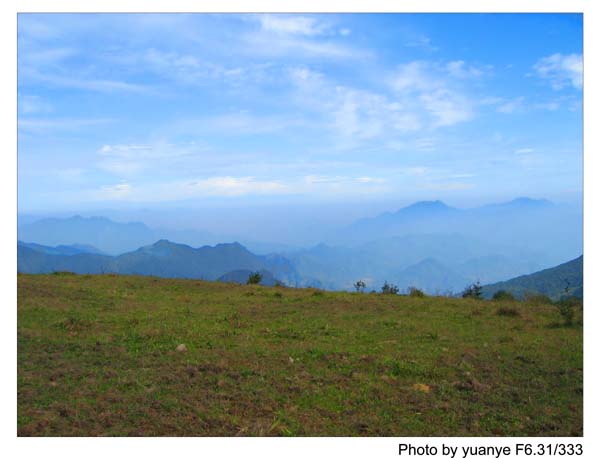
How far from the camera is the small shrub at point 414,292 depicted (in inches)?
688

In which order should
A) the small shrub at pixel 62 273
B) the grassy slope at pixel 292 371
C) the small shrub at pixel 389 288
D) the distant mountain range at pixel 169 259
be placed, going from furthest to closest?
1. the distant mountain range at pixel 169 259
2. the small shrub at pixel 62 273
3. the small shrub at pixel 389 288
4. the grassy slope at pixel 292 371

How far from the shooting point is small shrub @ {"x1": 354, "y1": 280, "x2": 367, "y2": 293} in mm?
19133

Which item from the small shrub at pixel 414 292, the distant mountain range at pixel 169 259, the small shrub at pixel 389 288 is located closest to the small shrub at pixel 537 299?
the small shrub at pixel 414 292

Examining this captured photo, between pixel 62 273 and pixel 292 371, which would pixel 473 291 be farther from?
pixel 62 273

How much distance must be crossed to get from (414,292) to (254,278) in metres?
7.62

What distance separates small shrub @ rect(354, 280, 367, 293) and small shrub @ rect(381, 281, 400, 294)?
867 millimetres

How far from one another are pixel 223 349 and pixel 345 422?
3.80 metres

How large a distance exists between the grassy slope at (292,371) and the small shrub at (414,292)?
3771 mm

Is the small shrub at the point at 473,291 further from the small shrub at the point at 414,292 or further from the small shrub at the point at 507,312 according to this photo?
the small shrub at the point at 507,312

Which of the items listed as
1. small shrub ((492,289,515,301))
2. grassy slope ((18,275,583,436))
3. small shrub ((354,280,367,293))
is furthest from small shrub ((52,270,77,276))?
small shrub ((492,289,515,301))

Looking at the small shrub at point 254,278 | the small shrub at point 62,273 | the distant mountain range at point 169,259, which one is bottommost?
the distant mountain range at point 169,259

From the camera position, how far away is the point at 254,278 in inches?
840
